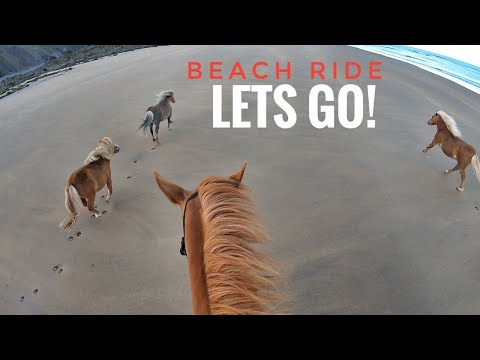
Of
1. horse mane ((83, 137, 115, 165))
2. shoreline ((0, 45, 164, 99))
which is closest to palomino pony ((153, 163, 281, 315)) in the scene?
horse mane ((83, 137, 115, 165))

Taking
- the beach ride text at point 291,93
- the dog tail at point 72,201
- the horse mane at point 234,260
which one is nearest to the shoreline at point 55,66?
the beach ride text at point 291,93

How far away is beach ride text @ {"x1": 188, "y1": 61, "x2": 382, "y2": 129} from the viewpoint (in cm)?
552

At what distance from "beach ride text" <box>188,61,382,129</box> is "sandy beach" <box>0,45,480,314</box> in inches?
8.6

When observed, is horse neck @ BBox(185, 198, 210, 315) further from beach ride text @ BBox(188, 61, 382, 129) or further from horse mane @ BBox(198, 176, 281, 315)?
beach ride text @ BBox(188, 61, 382, 129)

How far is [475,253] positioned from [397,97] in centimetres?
473

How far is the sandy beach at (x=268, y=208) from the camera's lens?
271 centimetres

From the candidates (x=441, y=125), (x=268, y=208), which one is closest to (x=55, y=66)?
(x=268, y=208)

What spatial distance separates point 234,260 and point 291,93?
604 cm

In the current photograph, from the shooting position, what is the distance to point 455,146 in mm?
3637

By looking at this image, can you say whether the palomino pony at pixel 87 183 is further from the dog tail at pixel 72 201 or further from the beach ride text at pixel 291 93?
the beach ride text at pixel 291 93

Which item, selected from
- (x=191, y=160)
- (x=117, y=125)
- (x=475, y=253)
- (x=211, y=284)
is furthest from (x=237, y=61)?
A: (x=211, y=284)

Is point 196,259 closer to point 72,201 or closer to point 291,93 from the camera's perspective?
point 72,201

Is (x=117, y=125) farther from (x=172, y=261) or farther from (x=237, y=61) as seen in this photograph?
(x=237, y=61)

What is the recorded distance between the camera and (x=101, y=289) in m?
2.75
